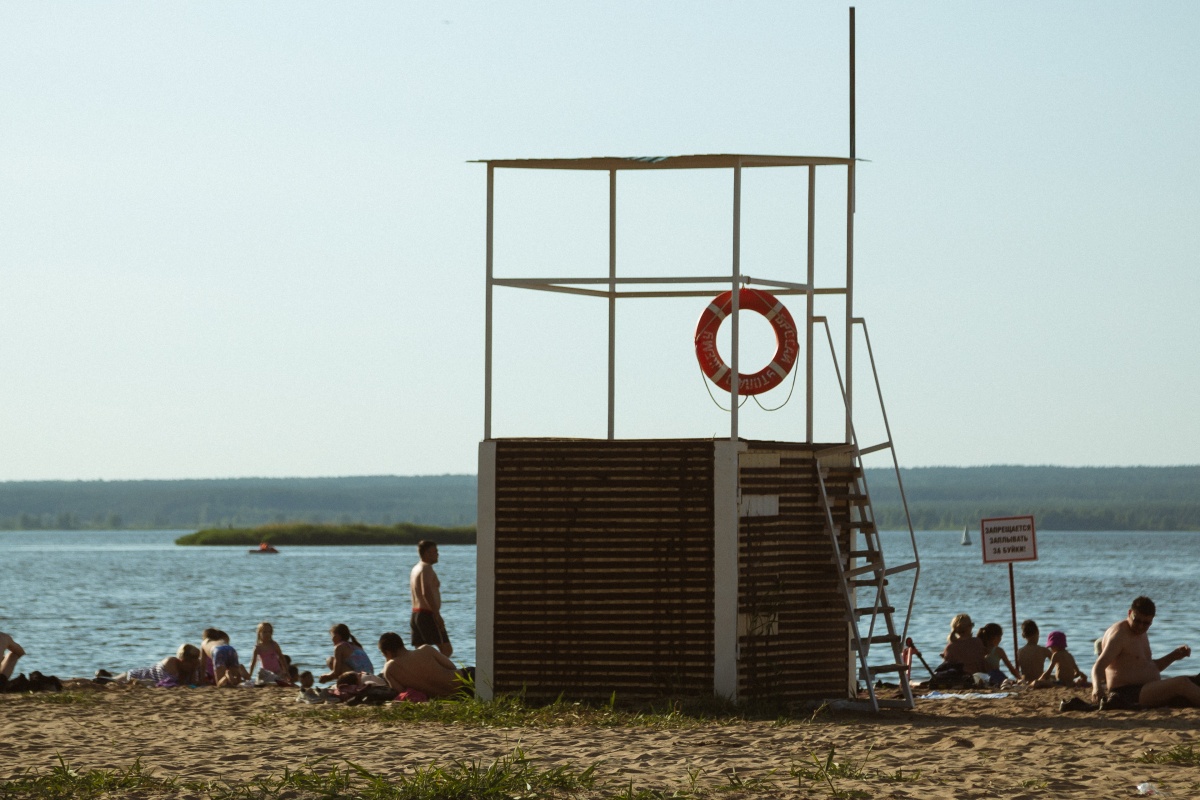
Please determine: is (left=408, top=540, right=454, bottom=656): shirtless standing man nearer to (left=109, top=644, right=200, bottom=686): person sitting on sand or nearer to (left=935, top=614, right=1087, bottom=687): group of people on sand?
(left=109, top=644, right=200, bottom=686): person sitting on sand

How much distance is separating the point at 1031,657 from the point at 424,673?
5722 millimetres

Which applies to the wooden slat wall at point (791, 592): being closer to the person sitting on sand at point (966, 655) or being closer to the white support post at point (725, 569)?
the white support post at point (725, 569)

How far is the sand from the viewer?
345 inches

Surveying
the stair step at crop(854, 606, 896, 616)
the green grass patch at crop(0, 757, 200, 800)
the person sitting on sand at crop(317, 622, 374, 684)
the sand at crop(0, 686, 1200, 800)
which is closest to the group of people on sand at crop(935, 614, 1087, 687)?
the sand at crop(0, 686, 1200, 800)

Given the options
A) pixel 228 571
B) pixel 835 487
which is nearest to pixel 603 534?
pixel 835 487

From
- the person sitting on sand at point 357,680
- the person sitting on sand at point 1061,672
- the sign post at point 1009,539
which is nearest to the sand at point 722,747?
the person sitting on sand at point 357,680

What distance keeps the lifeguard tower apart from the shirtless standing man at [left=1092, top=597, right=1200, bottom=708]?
4.47 feet

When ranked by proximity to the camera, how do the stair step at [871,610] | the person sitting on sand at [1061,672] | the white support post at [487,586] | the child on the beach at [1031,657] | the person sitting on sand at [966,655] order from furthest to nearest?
the child on the beach at [1031,657] → the person sitting on sand at [966,655] → the person sitting on sand at [1061,672] → the stair step at [871,610] → the white support post at [487,586]

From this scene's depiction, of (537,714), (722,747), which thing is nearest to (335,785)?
(722,747)

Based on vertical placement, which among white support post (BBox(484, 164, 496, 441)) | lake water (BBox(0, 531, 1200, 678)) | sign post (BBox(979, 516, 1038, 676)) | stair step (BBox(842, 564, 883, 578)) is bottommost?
lake water (BBox(0, 531, 1200, 678))

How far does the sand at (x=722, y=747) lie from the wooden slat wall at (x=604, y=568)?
Answer: 1142mm

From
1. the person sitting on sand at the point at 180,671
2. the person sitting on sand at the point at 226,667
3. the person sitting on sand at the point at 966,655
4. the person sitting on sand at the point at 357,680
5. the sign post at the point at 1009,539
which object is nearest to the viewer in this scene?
the person sitting on sand at the point at 357,680

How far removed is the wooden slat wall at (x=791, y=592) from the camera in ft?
40.1

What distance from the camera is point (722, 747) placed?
1002cm
